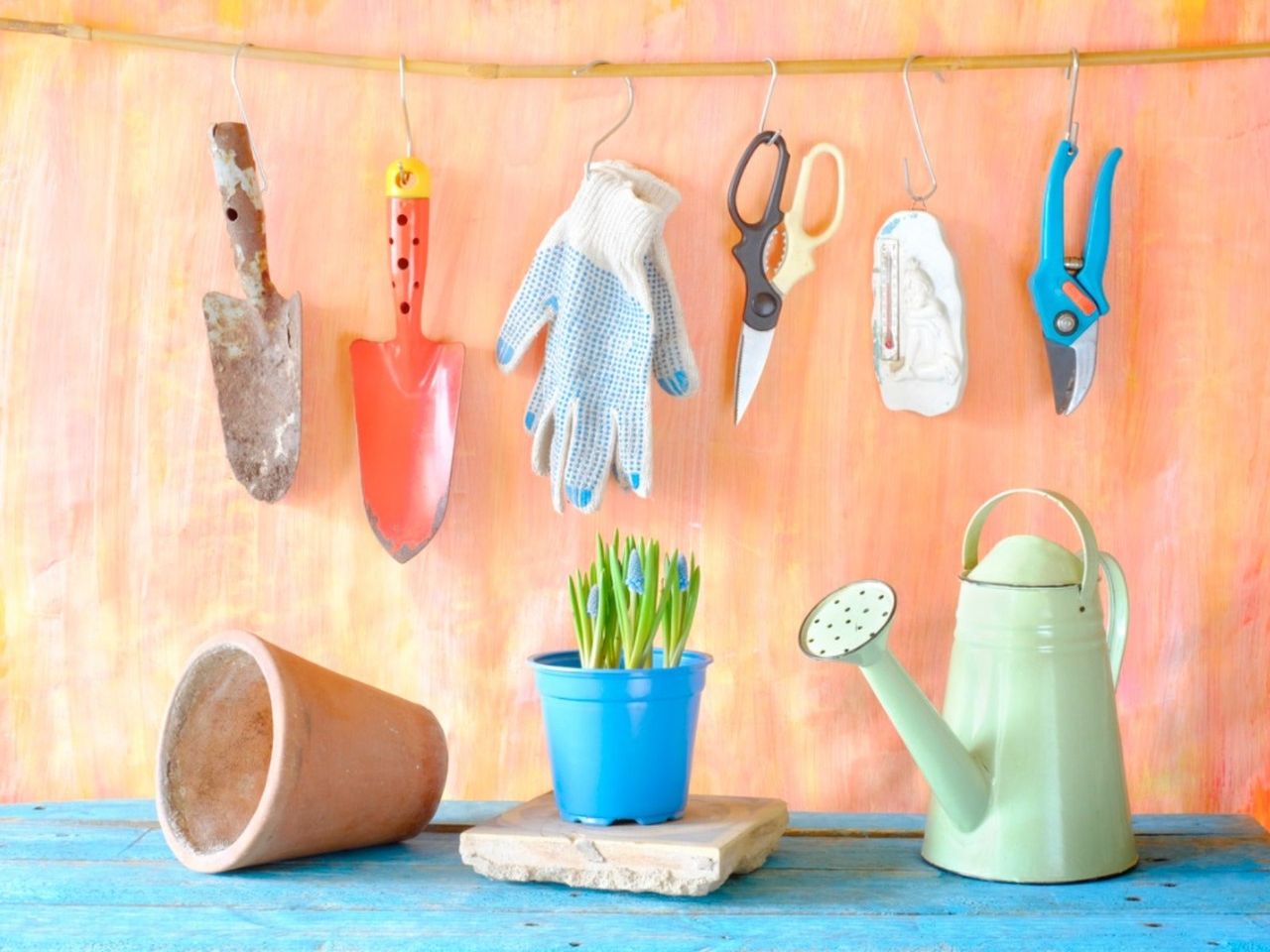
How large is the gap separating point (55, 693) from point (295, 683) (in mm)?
414

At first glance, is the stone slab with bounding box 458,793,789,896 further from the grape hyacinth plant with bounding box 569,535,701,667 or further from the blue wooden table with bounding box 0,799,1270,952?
the grape hyacinth plant with bounding box 569,535,701,667

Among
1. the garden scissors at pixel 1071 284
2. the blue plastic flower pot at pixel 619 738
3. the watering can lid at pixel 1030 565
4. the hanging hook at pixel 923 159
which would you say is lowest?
the blue plastic flower pot at pixel 619 738

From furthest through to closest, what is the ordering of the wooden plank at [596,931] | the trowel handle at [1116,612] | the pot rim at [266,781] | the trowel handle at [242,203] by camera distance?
1. the trowel handle at [242,203]
2. the trowel handle at [1116,612]
3. the pot rim at [266,781]
4. the wooden plank at [596,931]

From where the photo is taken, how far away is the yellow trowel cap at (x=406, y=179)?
1309 mm

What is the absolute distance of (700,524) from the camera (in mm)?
1358

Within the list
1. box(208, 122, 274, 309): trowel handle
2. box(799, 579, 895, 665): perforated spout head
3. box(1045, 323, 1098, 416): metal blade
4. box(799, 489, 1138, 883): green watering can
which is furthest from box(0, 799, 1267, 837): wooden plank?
box(208, 122, 274, 309): trowel handle

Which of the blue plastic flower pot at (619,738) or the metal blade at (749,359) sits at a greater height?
the metal blade at (749,359)

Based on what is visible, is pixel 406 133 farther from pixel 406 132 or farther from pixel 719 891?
pixel 719 891

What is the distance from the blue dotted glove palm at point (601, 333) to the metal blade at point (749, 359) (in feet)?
0.15

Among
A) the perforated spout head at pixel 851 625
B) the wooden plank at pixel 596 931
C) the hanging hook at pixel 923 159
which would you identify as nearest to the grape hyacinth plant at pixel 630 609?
the perforated spout head at pixel 851 625

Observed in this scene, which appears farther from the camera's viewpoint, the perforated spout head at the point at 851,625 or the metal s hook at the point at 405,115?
the metal s hook at the point at 405,115

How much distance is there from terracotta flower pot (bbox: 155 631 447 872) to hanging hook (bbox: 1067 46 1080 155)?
0.78 meters

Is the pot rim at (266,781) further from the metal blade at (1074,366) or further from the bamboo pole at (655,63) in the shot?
the metal blade at (1074,366)

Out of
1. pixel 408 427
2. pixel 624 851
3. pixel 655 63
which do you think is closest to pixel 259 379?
pixel 408 427
